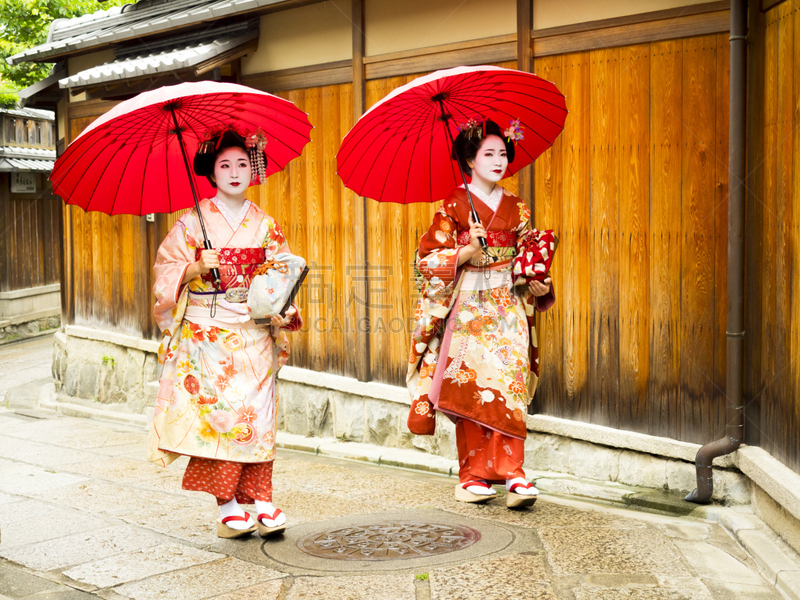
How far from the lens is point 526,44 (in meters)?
5.84

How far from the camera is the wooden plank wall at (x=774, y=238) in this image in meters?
4.25

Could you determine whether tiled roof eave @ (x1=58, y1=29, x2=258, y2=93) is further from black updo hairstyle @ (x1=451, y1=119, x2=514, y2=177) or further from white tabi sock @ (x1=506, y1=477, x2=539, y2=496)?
white tabi sock @ (x1=506, y1=477, x2=539, y2=496)

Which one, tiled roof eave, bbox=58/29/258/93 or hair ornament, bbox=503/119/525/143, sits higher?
tiled roof eave, bbox=58/29/258/93

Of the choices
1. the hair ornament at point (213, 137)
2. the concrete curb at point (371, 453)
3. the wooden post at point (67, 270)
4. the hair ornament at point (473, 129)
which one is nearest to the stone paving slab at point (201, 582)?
the hair ornament at point (213, 137)

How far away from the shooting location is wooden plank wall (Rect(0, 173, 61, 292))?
1614 centimetres

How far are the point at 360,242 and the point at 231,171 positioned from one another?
8.30ft

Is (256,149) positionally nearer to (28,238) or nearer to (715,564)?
(715,564)

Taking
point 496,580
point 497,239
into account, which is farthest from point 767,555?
point 497,239

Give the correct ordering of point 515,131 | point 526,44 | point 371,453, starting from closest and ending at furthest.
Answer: point 515,131
point 526,44
point 371,453

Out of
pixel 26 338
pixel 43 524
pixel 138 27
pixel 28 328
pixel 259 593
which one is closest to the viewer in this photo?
pixel 259 593

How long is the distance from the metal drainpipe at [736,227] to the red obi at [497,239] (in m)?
1.24

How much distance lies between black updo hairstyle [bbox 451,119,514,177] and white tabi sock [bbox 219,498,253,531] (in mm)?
2417

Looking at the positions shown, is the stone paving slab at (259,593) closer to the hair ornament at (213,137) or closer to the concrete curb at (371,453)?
the hair ornament at (213,137)

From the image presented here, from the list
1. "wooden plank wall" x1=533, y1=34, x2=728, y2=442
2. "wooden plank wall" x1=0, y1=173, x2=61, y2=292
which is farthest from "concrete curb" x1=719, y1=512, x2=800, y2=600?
"wooden plank wall" x1=0, y1=173, x2=61, y2=292
